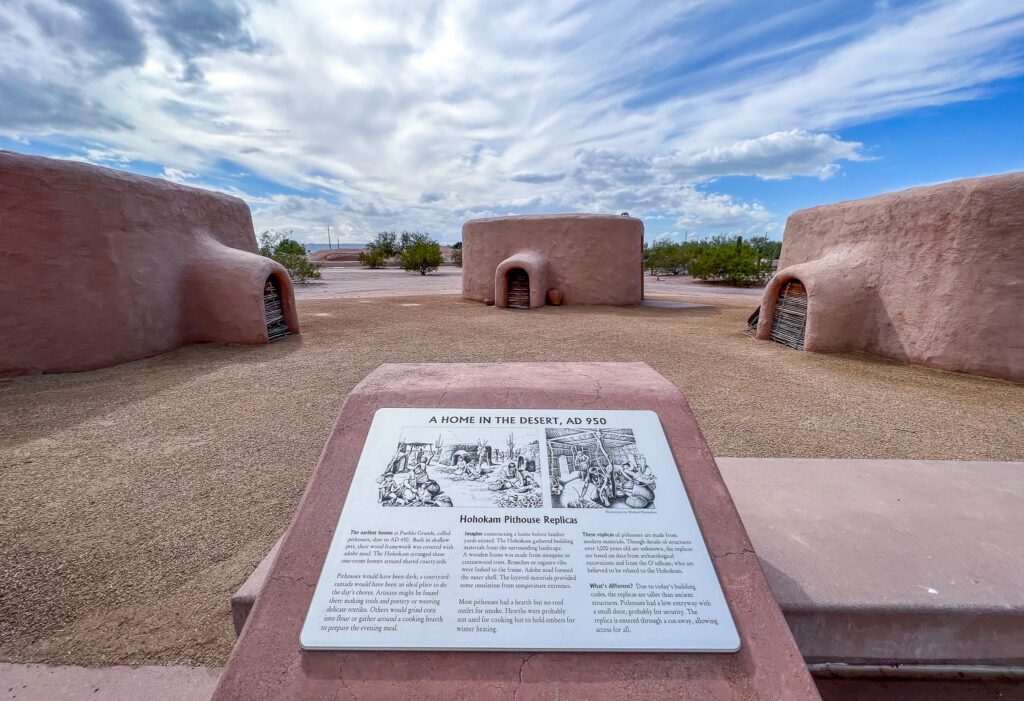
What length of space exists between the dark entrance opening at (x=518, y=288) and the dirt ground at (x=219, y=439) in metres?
3.64

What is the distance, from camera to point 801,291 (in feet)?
28.0

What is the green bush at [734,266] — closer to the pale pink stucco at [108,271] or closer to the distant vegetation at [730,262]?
the distant vegetation at [730,262]

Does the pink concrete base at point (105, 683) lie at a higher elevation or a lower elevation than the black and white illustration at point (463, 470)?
lower

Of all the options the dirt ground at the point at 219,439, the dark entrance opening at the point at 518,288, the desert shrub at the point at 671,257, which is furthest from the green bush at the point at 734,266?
the dirt ground at the point at 219,439

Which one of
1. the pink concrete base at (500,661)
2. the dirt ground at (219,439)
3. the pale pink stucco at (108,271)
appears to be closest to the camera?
the pink concrete base at (500,661)

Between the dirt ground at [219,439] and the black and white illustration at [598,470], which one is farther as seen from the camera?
the dirt ground at [219,439]

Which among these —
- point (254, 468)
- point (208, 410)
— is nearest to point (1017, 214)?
point (254, 468)

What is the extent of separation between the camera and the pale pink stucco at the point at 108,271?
19.8 ft

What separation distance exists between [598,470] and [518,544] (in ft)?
1.49

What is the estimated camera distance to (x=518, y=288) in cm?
1294

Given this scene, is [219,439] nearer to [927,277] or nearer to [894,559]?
[894,559]

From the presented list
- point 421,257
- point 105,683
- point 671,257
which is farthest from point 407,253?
point 105,683

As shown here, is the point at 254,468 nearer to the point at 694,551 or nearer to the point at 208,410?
the point at 208,410

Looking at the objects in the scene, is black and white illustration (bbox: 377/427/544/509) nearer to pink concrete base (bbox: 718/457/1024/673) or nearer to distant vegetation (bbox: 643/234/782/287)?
pink concrete base (bbox: 718/457/1024/673)
